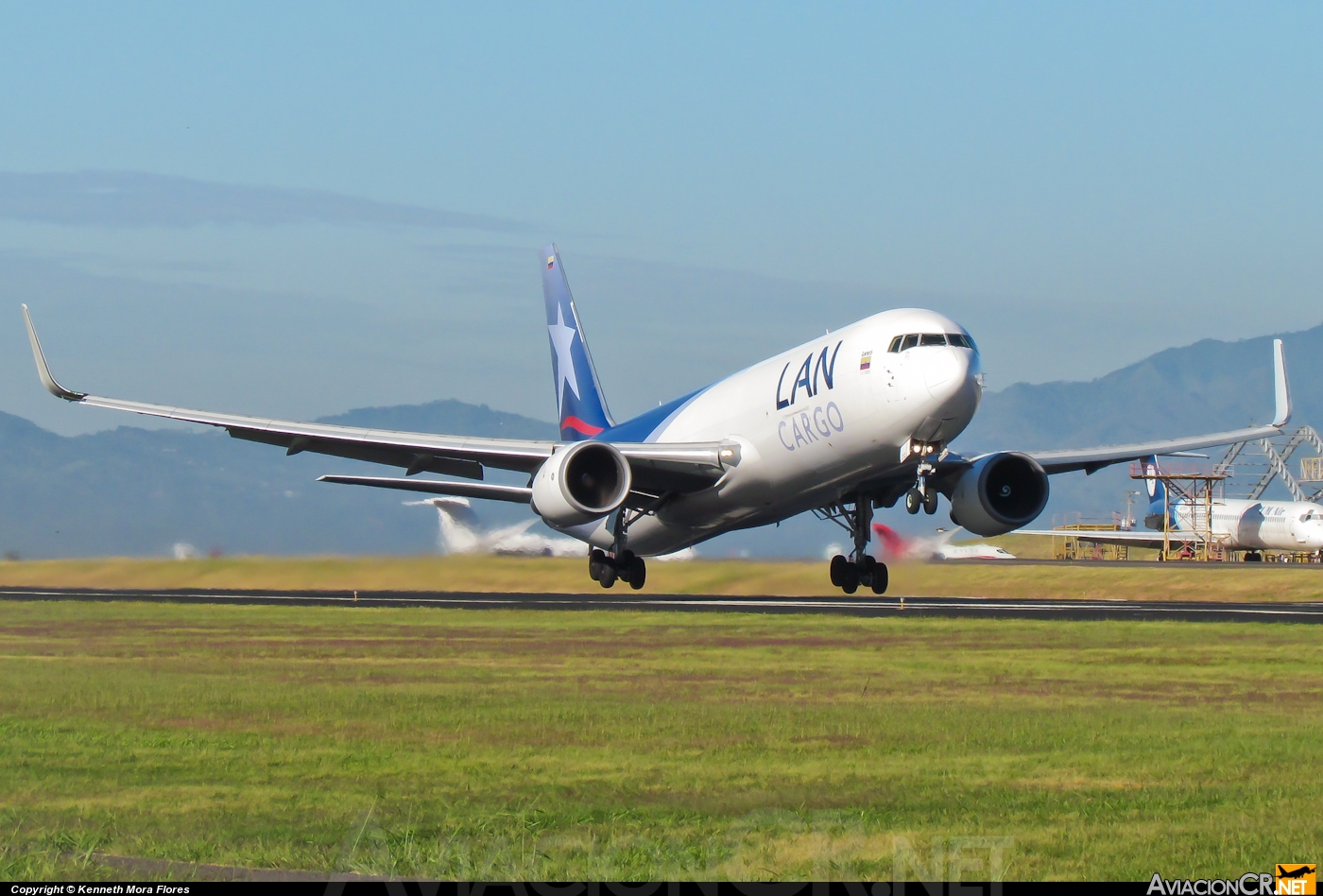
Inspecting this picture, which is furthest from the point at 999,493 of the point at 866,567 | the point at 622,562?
the point at 622,562

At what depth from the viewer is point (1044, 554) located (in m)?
132

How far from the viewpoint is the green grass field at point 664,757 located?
1108cm

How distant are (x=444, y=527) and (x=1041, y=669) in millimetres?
48447

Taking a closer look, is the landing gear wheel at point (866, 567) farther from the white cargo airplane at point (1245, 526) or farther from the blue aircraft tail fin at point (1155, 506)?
the blue aircraft tail fin at point (1155, 506)

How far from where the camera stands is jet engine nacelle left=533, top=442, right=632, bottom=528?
104 feet

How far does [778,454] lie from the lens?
1211 inches

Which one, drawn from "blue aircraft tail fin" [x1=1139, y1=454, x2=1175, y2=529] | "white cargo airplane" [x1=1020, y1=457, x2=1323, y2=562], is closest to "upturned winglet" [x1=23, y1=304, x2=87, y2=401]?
"white cargo airplane" [x1=1020, y1=457, x2=1323, y2=562]

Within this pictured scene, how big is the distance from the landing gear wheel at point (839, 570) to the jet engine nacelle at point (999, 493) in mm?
3362

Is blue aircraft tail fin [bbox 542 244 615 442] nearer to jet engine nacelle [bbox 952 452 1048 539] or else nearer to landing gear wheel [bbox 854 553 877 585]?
landing gear wheel [bbox 854 553 877 585]

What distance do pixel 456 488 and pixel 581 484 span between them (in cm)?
750

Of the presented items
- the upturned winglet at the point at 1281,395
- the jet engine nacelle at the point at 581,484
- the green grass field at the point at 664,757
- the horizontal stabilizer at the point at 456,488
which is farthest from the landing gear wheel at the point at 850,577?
the upturned winglet at the point at 1281,395

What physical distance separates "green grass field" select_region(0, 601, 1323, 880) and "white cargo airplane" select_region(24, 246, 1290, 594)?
3.49 meters

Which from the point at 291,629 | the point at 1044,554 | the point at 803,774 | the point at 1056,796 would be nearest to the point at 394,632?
the point at 291,629

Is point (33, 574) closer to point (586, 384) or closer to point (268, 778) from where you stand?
point (586, 384)
